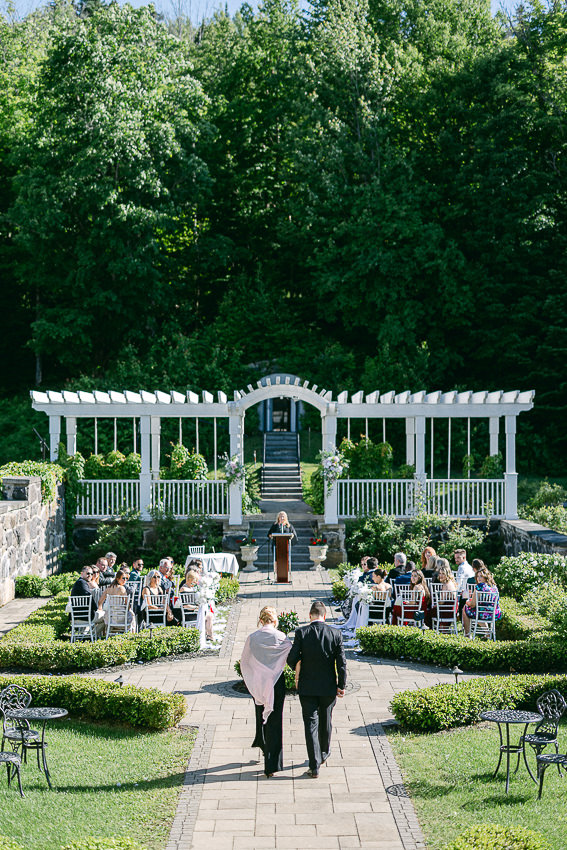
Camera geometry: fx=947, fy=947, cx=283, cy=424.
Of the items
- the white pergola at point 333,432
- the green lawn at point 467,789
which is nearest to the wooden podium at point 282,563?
the white pergola at point 333,432

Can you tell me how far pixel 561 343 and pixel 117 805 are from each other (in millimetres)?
28086

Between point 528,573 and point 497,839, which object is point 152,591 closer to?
point 528,573

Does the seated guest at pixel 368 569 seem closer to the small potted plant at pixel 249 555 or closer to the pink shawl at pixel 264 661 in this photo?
the small potted plant at pixel 249 555

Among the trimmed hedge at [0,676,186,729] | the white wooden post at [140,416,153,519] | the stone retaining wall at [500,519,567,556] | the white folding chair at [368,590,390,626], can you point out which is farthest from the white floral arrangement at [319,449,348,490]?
the trimmed hedge at [0,676,186,729]

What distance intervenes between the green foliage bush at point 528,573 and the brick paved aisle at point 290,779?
11.5 feet

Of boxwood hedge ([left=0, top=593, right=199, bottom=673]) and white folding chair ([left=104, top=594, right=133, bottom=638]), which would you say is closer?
boxwood hedge ([left=0, top=593, right=199, bottom=673])

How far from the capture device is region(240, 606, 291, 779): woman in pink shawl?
784 centimetres

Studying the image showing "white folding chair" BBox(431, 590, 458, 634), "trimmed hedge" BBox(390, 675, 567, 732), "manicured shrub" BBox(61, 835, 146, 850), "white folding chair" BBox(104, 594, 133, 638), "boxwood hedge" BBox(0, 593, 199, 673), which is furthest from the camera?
"white folding chair" BBox(431, 590, 458, 634)

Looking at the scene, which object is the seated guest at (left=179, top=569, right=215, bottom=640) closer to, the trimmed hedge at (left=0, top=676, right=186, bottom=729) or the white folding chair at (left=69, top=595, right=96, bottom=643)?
the white folding chair at (left=69, top=595, right=96, bottom=643)

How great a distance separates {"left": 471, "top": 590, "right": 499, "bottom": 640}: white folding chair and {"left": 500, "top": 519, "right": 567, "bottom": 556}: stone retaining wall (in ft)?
9.08

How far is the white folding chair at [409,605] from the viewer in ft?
43.4

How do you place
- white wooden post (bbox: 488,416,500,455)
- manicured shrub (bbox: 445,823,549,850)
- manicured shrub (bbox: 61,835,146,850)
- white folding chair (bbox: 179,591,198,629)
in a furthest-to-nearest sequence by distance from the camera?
white wooden post (bbox: 488,416,500,455) → white folding chair (bbox: 179,591,198,629) → manicured shrub (bbox: 445,823,549,850) → manicured shrub (bbox: 61,835,146,850)

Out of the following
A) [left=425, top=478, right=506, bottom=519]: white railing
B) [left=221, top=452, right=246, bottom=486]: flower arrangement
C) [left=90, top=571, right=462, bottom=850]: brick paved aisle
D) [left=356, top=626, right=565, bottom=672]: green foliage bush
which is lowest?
[left=90, top=571, right=462, bottom=850]: brick paved aisle

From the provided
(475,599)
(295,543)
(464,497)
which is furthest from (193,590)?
(464,497)
